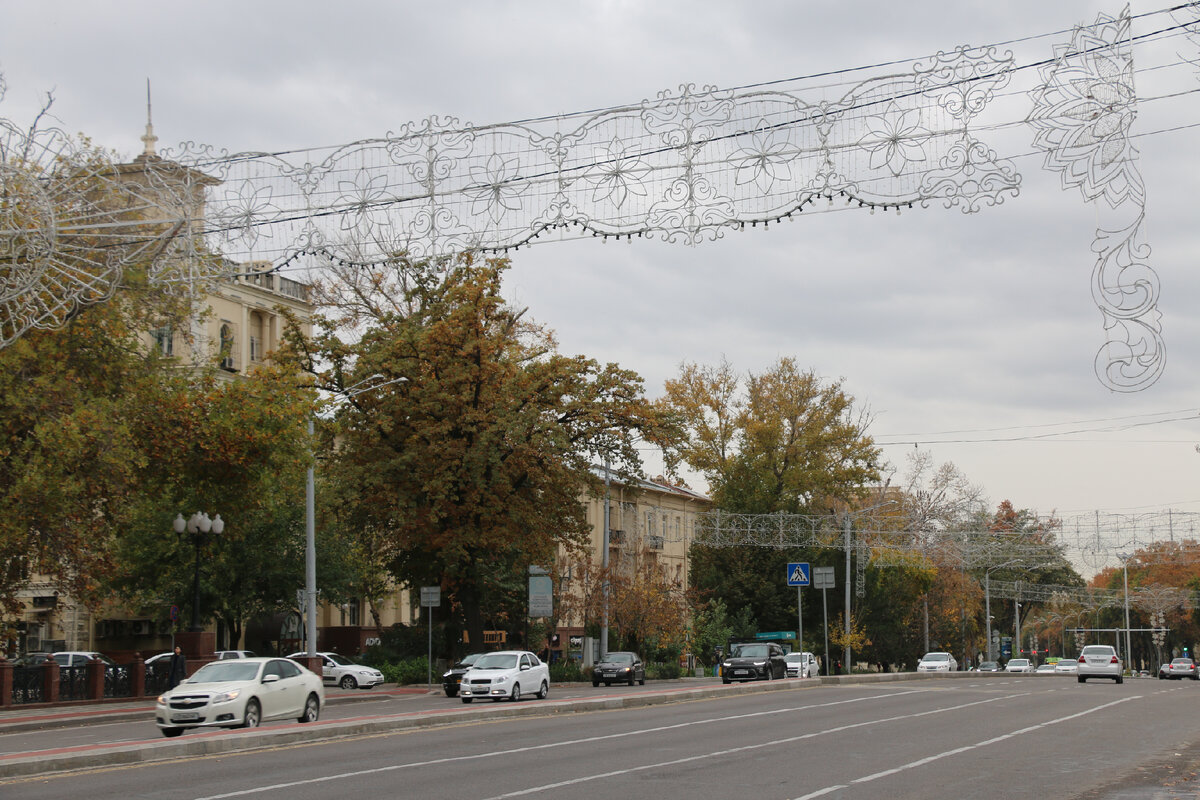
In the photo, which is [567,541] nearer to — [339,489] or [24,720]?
[339,489]

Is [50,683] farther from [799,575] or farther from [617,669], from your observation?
[799,575]

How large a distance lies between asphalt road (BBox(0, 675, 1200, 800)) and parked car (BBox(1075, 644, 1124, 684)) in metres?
23.9

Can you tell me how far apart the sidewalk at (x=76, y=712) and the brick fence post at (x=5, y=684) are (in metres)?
0.16

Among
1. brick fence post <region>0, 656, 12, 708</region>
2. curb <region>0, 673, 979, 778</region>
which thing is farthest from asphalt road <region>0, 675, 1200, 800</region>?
brick fence post <region>0, 656, 12, 708</region>

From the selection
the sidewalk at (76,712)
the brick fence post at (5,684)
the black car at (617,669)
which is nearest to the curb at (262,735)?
the sidewalk at (76,712)

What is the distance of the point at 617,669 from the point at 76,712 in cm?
2013

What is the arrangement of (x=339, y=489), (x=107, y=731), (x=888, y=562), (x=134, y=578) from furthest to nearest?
1. (x=888, y=562)
2. (x=134, y=578)
3. (x=339, y=489)
4. (x=107, y=731)

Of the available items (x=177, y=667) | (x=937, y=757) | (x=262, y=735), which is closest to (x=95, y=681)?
(x=177, y=667)

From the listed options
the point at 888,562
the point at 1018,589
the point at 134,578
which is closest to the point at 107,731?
the point at 134,578

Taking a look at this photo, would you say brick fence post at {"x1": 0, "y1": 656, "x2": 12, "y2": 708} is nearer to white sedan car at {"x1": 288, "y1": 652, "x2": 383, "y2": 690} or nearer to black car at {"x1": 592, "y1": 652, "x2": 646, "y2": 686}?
white sedan car at {"x1": 288, "y1": 652, "x2": 383, "y2": 690}

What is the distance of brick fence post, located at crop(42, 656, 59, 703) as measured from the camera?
107 ft

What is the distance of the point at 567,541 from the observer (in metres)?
45.4

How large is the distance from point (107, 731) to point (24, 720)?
3262 mm

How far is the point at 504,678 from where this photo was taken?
1272 inches
